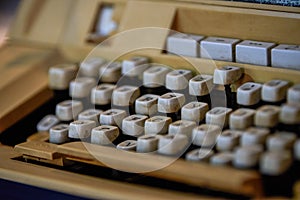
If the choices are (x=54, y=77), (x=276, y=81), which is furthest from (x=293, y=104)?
(x=54, y=77)

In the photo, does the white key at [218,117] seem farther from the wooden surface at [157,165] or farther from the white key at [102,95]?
the white key at [102,95]

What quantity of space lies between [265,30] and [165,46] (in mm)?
250

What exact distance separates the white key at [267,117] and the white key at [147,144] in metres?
0.21

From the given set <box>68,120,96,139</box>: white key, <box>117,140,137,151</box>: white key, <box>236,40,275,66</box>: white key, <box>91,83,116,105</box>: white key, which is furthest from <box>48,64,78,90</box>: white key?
<box>236,40,275,66</box>: white key

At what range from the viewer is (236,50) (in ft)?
5.21

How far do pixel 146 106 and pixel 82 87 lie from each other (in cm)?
24

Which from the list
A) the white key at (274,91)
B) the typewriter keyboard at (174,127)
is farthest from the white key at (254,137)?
the white key at (274,91)

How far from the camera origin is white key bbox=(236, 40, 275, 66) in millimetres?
1550

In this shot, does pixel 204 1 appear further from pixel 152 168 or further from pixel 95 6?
pixel 152 168

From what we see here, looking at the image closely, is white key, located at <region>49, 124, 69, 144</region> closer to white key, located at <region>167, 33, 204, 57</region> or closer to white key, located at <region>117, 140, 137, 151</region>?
white key, located at <region>117, 140, 137, 151</region>

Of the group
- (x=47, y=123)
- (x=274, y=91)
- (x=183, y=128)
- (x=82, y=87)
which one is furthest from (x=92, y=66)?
(x=274, y=91)

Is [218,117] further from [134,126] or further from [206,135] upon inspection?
[134,126]

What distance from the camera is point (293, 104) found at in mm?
1387

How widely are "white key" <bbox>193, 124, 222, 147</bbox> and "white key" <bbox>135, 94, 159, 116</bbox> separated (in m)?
0.17
